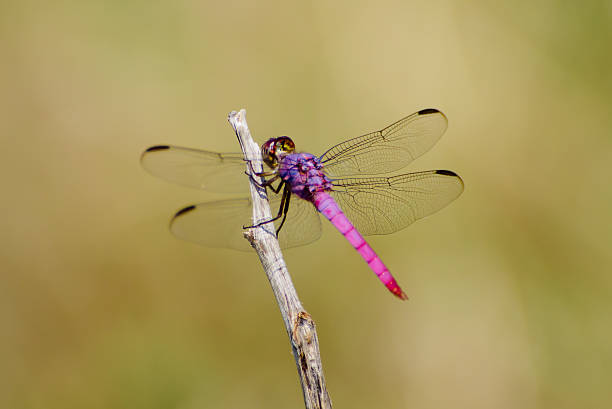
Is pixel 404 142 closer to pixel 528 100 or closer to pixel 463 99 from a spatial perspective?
pixel 463 99

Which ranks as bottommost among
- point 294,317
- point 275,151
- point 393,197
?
point 294,317

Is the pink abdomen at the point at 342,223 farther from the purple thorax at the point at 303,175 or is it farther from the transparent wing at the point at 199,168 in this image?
the transparent wing at the point at 199,168

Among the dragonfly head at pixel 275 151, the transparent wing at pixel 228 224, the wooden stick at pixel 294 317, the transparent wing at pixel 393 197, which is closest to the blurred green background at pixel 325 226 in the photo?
the transparent wing at pixel 393 197

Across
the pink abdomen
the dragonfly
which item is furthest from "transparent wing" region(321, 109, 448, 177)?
the pink abdomen

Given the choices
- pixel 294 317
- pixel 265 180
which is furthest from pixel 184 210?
pixel 294 317

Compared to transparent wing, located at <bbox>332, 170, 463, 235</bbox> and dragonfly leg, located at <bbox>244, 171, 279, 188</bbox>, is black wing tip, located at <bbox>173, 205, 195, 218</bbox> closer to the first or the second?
dragonfly leg, located at <bbox>244, 171, 279, 188</bbox>

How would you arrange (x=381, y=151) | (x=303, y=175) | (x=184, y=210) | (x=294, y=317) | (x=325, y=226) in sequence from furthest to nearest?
(x=325, y=226), (x=381, y=151), (x=303, y=175), (x=184, y=210), (x=294, y=317)

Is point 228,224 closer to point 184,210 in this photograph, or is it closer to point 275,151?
point 184,210
